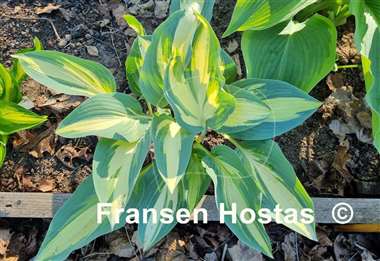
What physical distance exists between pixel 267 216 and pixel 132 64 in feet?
1.66

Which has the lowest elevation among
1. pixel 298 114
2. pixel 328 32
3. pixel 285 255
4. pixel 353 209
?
pixel 285 255

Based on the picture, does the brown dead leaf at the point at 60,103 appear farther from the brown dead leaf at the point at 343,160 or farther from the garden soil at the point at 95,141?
the brown dead leaf at the point at 343,160

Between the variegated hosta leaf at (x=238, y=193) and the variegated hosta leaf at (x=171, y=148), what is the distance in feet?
0.31

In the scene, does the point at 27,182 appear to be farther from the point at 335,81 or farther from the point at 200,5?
the point at 335,81

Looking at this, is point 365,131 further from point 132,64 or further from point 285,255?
point 132,64

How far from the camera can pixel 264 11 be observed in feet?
4.45

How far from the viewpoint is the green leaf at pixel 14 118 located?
1.40 meters

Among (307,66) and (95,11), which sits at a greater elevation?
(307,66)

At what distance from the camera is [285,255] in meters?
1.57

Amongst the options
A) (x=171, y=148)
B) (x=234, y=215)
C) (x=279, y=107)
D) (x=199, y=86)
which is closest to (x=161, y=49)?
(x=199, y=86)

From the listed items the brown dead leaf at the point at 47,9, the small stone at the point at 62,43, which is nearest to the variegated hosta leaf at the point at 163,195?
the small stone at the point at 62,43

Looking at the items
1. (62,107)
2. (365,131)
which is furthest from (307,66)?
(62,107)

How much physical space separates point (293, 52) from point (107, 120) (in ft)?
1.68

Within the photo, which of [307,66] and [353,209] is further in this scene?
[353,209]
